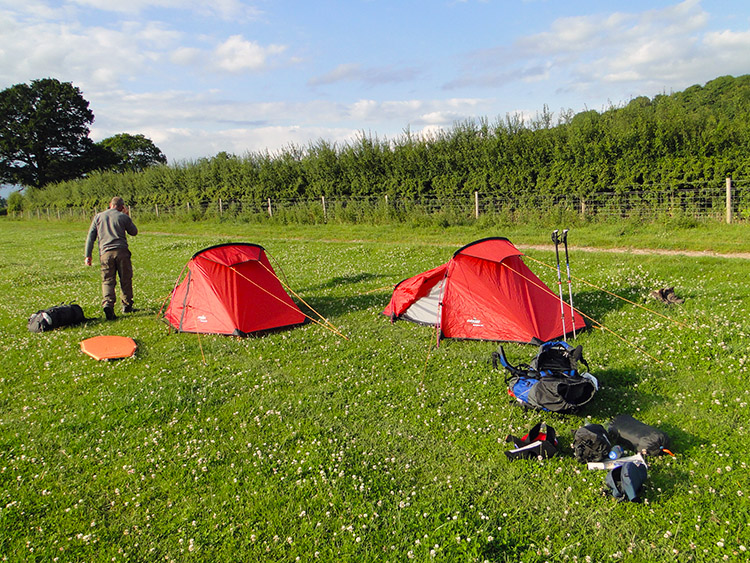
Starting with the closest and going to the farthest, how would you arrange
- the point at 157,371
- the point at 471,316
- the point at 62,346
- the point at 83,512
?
the point at 83,512, the point at 157,371, the point at 471,316, the point at 62,346

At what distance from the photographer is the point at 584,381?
18.0 ft

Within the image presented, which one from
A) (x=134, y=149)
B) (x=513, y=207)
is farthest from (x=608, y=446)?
(x=134, y=149)

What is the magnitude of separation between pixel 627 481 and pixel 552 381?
1.60 m

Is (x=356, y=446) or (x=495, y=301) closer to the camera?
(x=356, y=446)

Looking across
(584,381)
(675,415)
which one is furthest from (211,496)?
(675,415)

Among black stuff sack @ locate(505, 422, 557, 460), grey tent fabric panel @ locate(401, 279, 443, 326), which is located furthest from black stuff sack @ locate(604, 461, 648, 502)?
grey tent fabric panel @ locate(401, 279, 443, 326)

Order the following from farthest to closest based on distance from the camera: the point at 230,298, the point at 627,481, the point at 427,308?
A: the point at 230,298 → the point at 427,308 → the point at 627,481

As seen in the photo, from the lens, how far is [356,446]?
5.13 m

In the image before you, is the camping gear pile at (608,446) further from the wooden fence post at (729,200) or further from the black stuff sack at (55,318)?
the wooden fence post at (729,200)

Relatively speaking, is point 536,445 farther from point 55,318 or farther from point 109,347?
point 55,318

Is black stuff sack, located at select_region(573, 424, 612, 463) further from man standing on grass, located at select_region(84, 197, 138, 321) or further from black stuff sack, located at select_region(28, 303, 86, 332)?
black stuff sack, located at select_region(28, 303, 86, 332)

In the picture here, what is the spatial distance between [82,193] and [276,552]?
188 feet

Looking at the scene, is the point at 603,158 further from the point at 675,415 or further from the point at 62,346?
the point at 62,346

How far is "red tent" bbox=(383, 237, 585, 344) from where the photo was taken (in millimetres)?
7992
